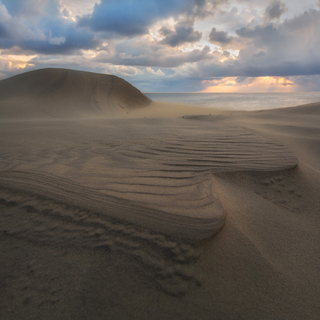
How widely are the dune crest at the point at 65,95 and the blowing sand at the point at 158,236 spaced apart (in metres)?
7.13

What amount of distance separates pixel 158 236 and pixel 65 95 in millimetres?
10720

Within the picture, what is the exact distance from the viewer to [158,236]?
1.21 m

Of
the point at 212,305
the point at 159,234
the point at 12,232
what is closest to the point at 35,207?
the point at 12,232

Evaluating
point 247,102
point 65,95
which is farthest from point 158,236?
point 247,102

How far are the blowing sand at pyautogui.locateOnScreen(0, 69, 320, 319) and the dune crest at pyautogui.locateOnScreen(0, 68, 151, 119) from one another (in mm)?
7134

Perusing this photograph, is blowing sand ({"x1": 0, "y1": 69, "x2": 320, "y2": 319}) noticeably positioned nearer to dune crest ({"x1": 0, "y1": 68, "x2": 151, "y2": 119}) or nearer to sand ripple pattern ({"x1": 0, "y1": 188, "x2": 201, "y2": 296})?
sand ripple pattern ({"x1": 0, "y1": 188, "x2": 201, "y2": 296})

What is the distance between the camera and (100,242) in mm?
1197

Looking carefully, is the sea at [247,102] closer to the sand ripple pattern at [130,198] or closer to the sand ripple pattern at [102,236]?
the sand ripple pattern at [130,198]

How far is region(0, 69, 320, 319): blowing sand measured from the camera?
97cm

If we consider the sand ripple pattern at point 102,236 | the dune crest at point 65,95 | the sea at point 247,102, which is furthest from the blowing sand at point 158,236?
the sea at point 247,102

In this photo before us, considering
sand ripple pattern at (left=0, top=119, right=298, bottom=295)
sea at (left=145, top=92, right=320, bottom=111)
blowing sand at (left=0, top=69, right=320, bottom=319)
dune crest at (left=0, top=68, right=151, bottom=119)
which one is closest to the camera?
blowing sand at (left=0, top=69, right=320, bottom=319)

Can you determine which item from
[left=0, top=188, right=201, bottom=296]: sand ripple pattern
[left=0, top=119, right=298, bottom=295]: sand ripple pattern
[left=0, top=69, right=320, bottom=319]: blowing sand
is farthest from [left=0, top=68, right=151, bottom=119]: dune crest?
[left=0, top=188, right=201, bottom=296]: sand ripple pattern

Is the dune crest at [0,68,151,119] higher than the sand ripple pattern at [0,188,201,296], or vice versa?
the dune crest at [0,68,151,119]

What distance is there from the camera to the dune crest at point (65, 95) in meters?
8.58
